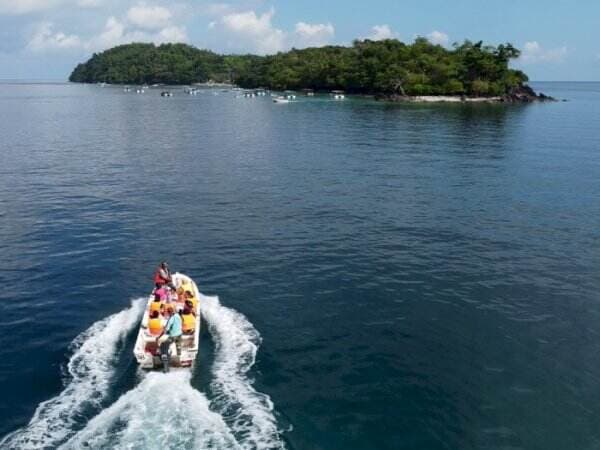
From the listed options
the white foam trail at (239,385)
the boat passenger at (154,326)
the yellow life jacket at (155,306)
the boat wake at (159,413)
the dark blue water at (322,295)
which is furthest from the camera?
the yellow life jacket at (155,306)

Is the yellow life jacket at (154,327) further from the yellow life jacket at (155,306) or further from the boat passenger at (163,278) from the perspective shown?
the boat passenger at (163,278)

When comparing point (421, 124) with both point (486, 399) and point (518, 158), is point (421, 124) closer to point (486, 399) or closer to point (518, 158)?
point (518, 158)

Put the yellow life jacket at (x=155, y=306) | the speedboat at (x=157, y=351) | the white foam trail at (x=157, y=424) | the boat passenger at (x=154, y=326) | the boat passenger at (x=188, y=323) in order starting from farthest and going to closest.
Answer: the yellow life jacket at (x=155, y=306)
the boat passenger at (x=188, y=323)
the boat passenger at (x=154, y=326)
the speedboat at (x=157, y=351)
the white foam trail at (x=157, y=424)

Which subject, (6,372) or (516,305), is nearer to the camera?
(6,372)

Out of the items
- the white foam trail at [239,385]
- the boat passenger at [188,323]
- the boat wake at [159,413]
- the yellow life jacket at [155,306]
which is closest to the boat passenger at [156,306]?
the yellow life jacket at [155,306]

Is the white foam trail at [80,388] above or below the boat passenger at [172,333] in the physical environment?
below

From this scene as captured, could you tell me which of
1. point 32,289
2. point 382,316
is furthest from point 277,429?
point 32,289
